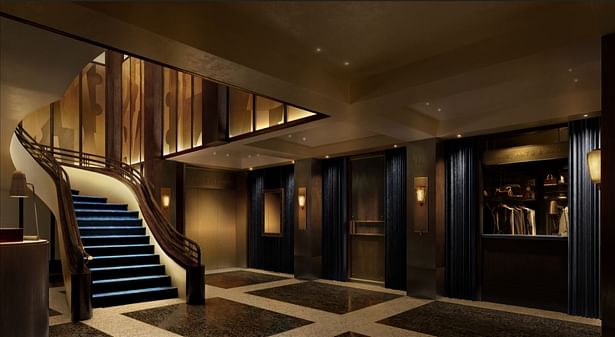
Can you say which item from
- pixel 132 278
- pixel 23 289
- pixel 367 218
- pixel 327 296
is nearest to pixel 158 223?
pixel 132 278

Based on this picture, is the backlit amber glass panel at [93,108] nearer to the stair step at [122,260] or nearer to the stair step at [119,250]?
the stair step at [119,250]

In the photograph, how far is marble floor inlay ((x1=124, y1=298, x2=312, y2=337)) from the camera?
546 centimetres

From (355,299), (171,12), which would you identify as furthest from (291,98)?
(355,299)

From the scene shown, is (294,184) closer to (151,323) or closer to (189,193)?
(189,193)

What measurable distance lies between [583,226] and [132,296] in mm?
6749

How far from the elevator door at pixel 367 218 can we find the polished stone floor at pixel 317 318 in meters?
1.24

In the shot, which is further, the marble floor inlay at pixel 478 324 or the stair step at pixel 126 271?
the stair step at pixel 126 271

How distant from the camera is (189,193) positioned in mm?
11320

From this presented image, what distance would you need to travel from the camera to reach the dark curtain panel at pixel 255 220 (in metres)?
11.7

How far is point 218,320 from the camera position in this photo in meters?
6.00

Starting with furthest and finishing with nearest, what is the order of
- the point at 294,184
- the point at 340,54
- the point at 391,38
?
1. the point at 294,184
2. the point at 340,54
3. the point at 391,38

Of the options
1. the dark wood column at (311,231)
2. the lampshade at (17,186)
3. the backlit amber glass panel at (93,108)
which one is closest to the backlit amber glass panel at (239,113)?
the dark wood column at (311,231)

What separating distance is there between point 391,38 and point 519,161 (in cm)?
411

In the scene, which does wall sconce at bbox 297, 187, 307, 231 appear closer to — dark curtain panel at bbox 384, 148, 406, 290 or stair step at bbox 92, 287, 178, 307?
dark curtain panel at bbox 384, 148, 406, 290
